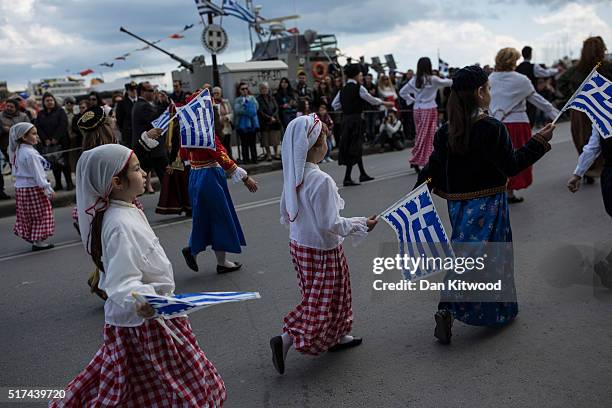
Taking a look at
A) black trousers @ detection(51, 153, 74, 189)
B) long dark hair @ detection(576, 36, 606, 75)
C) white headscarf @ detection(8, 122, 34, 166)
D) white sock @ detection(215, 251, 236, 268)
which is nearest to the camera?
long dark hair @ detection(576, 36, 606, 75)

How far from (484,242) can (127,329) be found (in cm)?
244

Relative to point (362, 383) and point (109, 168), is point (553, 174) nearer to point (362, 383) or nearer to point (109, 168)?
point (362, 383)

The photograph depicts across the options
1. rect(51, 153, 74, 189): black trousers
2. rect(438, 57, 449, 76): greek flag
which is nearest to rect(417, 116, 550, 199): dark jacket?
rect(51, 153, 74, 189): black trousers

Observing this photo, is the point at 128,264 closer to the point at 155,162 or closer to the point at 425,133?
the point at 155,162

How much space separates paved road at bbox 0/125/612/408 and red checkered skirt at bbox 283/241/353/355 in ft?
0.73

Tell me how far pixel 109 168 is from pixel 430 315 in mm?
2860

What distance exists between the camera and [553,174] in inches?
412

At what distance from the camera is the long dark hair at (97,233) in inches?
115

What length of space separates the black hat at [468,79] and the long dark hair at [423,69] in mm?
6793

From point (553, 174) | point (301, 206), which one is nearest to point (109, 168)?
point (301, 206)

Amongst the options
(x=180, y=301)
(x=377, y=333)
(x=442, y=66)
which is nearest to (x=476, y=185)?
(x=377, y=333)

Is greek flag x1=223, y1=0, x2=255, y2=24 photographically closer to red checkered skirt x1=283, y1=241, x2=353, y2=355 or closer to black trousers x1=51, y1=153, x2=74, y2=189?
black trousers x1=51, y1=153, x2=74, y2=189

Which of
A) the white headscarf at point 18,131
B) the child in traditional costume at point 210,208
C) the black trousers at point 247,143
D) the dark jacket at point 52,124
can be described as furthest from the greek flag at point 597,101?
the black trousers at point 247,143

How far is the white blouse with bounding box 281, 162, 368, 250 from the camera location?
3883mm
